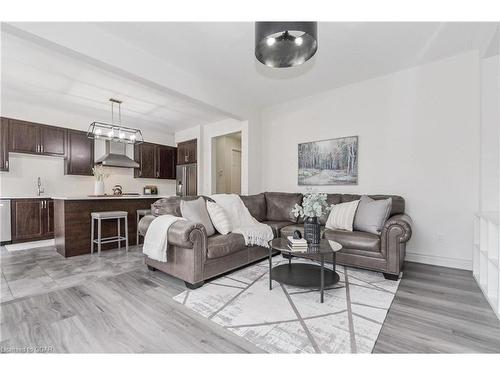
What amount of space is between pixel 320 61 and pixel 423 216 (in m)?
2.54

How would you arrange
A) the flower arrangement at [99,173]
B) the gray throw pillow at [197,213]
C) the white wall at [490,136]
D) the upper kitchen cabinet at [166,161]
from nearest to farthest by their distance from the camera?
the white wall at [490,136], the gray throw pillow at [197,213], the flower arrangement at [99,173], the upper kitchen cabinet at [166,161]

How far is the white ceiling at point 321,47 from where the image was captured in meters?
2.50

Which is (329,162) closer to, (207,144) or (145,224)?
(145,224)

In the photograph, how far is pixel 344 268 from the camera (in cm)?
300

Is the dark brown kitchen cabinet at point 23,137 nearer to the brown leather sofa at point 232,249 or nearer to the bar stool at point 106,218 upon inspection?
the bar stool at point 106,218

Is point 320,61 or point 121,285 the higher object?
point 320,61

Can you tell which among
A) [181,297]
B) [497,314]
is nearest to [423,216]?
[497,314]

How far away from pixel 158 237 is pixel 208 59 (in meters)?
2.33

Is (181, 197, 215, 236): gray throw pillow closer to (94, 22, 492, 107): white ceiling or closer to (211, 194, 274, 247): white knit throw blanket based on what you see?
(211, 194, 274, 247): white knit throw blanket

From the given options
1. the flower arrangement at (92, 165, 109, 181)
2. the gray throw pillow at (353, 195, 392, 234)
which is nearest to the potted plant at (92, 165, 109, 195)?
the flower arrangement at (92, 165, 109, 181)

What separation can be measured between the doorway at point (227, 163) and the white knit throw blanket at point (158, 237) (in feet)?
10.8

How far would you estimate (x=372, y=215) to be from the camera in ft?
9.58

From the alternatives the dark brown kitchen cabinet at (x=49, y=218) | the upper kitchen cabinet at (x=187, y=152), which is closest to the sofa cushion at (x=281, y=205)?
the upper kitchen cabinet at (x=187, y=152)
